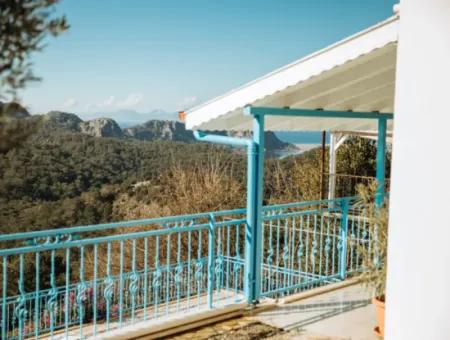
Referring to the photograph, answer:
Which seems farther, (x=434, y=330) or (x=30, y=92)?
(x=434, y=330)

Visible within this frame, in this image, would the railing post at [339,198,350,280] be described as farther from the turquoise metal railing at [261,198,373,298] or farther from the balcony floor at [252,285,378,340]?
the balcony floor at [252,285,378,340]

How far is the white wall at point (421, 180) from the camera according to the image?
2170 mm

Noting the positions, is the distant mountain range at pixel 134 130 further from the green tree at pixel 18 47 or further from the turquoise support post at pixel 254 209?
the green tree at pixel 18 47

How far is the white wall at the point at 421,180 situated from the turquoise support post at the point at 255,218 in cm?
342

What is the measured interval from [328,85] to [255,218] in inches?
63.1

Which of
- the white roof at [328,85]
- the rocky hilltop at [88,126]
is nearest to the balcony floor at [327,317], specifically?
the white roof at [328,85]

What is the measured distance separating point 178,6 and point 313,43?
30.9 feet

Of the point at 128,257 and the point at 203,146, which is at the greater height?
the point at 203,146

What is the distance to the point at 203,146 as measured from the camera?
58.0 feet

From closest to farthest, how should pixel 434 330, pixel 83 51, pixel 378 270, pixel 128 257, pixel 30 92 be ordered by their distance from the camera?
1. pixel 30 92
2. pixel 434 330
3. pixel 378 270
4. pixel 128 257
5. pixel 83 51

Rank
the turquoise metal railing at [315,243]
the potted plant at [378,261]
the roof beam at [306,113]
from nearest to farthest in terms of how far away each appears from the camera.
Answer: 1. the potted plant at [378,261]
2. the roof beam at [306,113]
3. the turquoise metal railing at [315,243]

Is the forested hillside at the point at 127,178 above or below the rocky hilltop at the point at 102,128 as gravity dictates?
below

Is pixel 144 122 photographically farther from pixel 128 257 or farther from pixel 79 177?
pixel 128 257

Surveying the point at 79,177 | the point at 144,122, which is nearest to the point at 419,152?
the point at 79,177
